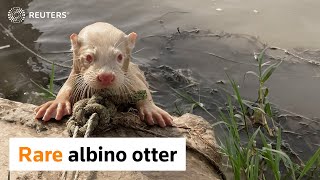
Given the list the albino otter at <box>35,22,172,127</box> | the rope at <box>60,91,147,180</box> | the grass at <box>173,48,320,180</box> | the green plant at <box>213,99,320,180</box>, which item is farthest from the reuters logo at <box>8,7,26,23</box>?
the green plant at <box>213,99,320,180</box>

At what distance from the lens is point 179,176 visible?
2850 millimetres

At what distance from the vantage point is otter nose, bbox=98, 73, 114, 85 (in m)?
3.05

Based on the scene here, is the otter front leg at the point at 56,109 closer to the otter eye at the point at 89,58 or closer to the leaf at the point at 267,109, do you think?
the otter eye at the point at 89,58

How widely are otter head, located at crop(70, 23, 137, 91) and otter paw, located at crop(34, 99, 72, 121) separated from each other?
212 mm

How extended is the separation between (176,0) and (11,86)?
9.87ft

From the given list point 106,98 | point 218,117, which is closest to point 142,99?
point 106,98

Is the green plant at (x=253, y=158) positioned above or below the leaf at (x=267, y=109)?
above

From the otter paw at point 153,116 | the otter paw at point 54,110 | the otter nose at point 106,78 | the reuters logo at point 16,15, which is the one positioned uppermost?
the otter nose at point 106,78

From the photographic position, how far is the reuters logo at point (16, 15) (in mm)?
6887

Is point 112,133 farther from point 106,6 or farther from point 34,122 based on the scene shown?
point 106,6

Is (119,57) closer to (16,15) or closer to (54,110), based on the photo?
(54,110)

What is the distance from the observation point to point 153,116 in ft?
11.1

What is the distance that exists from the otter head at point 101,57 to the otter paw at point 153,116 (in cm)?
26

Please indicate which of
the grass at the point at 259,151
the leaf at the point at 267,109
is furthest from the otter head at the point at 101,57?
the leaf at the point at 267,109
